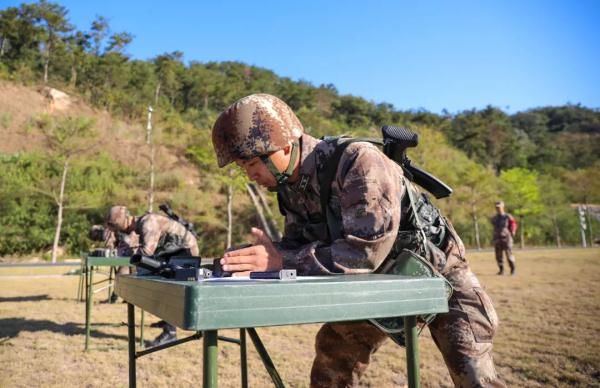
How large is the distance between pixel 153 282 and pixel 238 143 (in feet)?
2.89

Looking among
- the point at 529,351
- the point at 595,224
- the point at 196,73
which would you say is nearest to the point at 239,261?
the point at 529,351

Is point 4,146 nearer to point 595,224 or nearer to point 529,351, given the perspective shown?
point 529,351

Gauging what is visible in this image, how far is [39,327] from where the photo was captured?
7.22 meters

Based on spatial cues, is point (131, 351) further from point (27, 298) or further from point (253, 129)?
point (27, 298)

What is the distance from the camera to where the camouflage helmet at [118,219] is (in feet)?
27.2

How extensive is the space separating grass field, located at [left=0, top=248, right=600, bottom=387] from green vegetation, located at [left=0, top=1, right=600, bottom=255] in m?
24.0

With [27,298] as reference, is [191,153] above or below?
above

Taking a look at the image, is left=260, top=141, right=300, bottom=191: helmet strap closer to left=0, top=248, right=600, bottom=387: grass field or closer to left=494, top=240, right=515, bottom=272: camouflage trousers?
left=0, top=248, right=600, bottom=387: grass field

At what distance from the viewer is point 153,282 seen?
54.2 inches

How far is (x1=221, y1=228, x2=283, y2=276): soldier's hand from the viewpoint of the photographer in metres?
1.51

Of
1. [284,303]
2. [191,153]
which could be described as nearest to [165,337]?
[284,303]

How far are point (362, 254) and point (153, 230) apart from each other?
6407 mm

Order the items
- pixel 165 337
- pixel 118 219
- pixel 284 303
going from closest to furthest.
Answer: pixel 284 303
pixel 165 337
pixel 118 219

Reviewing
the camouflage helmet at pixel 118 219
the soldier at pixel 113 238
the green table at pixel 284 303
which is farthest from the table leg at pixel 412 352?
the soldier at pixel 113 238
